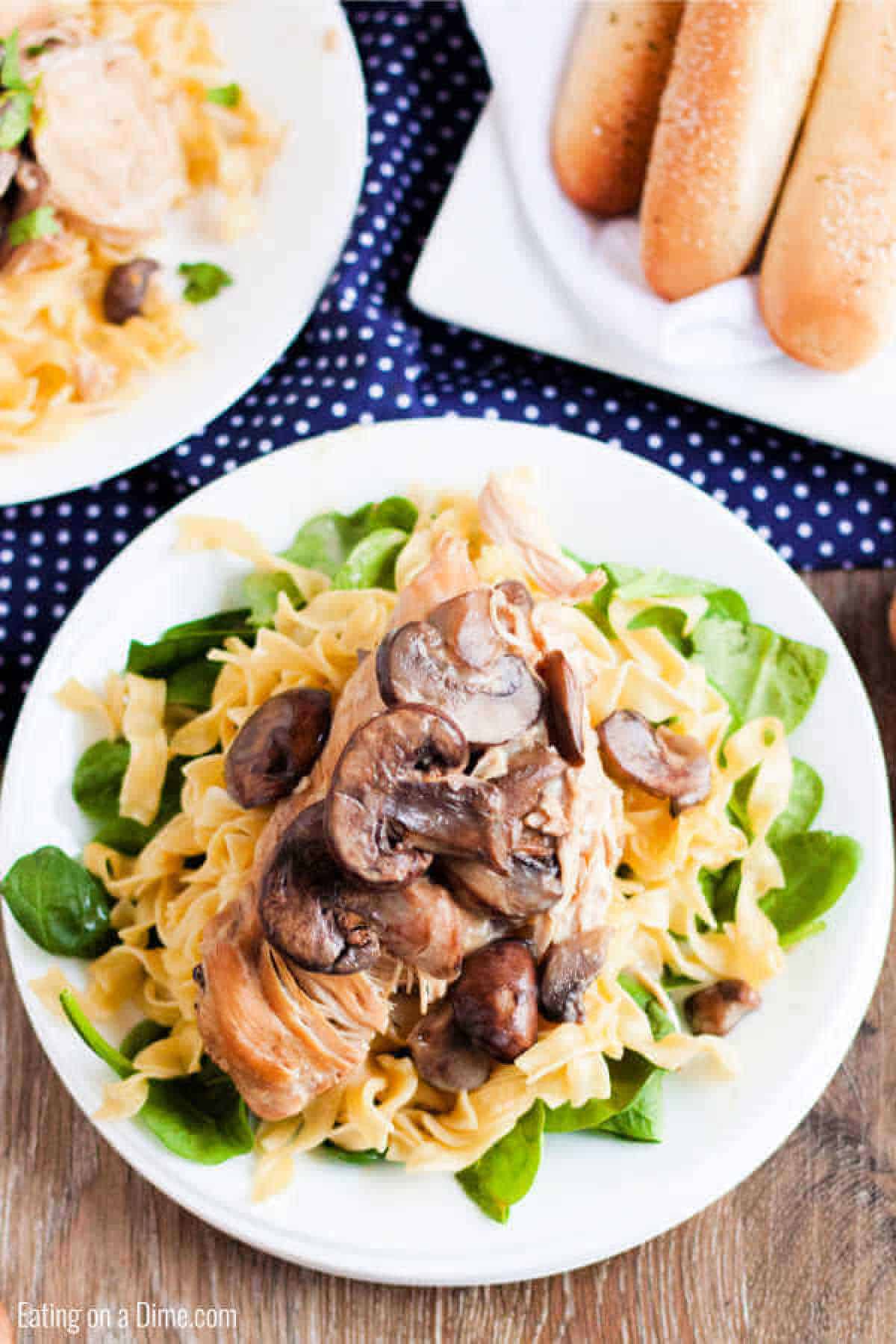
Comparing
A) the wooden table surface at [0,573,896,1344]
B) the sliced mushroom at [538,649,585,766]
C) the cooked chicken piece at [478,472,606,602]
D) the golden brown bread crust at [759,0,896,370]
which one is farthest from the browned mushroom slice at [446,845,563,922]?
the golden brown bread crust at [759,0,896,370]

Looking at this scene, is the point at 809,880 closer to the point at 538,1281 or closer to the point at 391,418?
the point at 538,1281

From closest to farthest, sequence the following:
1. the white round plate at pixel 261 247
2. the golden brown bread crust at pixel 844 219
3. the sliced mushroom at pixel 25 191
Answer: the golden brown bread crust at pixel 844 219
the white round plate at pixel 261 247
the sliced mushroom at pixel 25 191

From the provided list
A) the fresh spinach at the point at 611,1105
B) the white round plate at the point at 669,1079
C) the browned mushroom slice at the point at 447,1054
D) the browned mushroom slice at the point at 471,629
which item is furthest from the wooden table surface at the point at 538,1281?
the browned mushroom slice at the point at 471,629

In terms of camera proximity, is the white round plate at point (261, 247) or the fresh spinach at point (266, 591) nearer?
the fresh spinach at point (266, 591)

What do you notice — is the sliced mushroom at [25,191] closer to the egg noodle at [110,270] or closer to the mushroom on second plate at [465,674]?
the egg noodle at [110,270]

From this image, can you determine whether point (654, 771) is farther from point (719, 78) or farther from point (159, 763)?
point (719, 78)

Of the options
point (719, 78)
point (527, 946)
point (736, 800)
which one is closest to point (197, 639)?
point (527, 946)

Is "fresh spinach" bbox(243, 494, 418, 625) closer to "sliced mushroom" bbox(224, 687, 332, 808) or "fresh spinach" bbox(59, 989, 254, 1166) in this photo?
"sliced mushroom" bbox(224, 687, 332, 808)

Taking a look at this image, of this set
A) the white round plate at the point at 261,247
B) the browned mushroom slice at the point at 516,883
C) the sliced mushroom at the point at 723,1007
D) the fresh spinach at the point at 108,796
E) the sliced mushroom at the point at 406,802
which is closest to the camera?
the sliced mushroom at the point at 406,802
